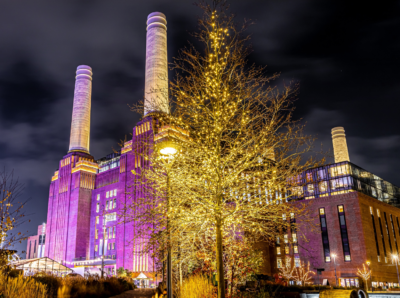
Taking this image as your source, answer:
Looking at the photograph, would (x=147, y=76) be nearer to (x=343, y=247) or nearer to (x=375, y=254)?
(x=343, y=247)

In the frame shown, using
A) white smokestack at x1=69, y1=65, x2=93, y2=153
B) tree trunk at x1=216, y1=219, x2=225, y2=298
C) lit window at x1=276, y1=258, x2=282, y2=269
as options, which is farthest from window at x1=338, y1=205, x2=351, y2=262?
white smokestack at x1=69, y1=65, x2=93, y2=153

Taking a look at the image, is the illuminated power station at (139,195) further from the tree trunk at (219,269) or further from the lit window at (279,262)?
the tree trunk at (219,269)

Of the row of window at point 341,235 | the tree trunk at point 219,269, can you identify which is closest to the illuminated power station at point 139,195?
the row of window at point 341,235

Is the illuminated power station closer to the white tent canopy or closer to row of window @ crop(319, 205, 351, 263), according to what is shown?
row of window @ crop(319, 205, 351, 263)

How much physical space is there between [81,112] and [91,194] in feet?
87.2

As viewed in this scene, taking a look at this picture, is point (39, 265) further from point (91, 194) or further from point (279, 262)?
point (91, 194)

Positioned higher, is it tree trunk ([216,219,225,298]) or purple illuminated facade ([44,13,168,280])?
purple illuminated facade ([44,13,168,280])

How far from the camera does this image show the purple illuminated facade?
77562mm

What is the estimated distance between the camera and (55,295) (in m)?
18.0

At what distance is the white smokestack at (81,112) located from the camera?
9881 centimetres

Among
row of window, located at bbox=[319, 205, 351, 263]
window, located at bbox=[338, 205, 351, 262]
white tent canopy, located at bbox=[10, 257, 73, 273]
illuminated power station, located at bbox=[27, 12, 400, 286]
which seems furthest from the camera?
illuminated power station, located at bbox=[27, 12, 400, 286]

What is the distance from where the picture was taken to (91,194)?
92938mm

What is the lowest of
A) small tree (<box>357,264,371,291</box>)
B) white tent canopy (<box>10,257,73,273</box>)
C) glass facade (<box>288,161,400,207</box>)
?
small tree (<box>357,264,371,291</box>)

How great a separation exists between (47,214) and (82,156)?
2156 cm
